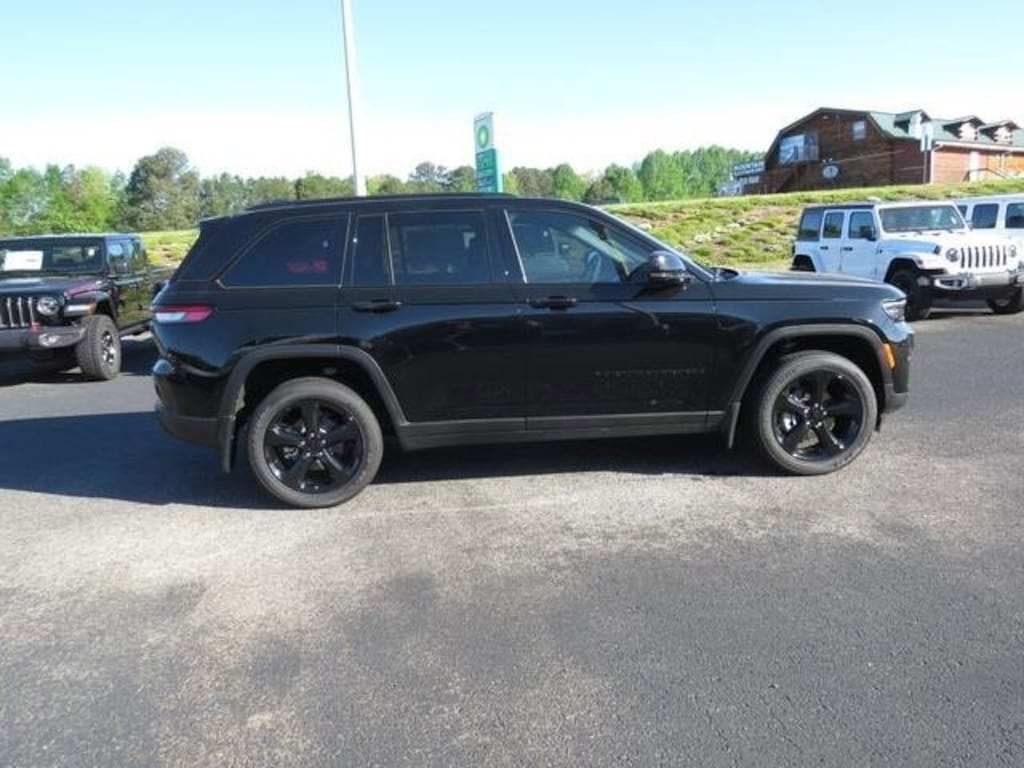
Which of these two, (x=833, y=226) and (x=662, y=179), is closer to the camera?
(x=833, y=226)

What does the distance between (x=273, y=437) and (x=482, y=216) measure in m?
1.85

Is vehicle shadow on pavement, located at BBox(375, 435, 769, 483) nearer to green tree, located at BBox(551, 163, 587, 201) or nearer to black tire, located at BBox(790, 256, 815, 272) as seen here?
black tire, located at BBox(790, 256, 815, 272)

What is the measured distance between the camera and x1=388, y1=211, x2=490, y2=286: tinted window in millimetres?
4754

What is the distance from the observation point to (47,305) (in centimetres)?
910

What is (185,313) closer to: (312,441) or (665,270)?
(312,441)

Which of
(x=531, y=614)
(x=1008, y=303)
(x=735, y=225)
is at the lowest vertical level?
(x=531, y=614)

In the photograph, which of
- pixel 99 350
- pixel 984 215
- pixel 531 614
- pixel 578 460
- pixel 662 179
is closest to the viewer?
pixel 531 614

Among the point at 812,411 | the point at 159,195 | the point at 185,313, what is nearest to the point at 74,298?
the point at 185,313

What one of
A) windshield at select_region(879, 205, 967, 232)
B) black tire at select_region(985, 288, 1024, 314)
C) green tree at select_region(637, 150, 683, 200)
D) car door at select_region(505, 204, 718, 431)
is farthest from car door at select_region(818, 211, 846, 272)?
green tree at select_region(637, 150, 683, 200)

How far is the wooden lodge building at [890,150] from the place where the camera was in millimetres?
53378

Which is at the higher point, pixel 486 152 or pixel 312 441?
pixel 486 152

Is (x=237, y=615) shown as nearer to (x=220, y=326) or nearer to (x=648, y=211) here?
(x=220, y=326)

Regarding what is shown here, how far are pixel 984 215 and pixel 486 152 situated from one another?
9.63 meters

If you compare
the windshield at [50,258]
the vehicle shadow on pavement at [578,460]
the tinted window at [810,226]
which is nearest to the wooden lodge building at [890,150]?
the tinted window at [810,226]
